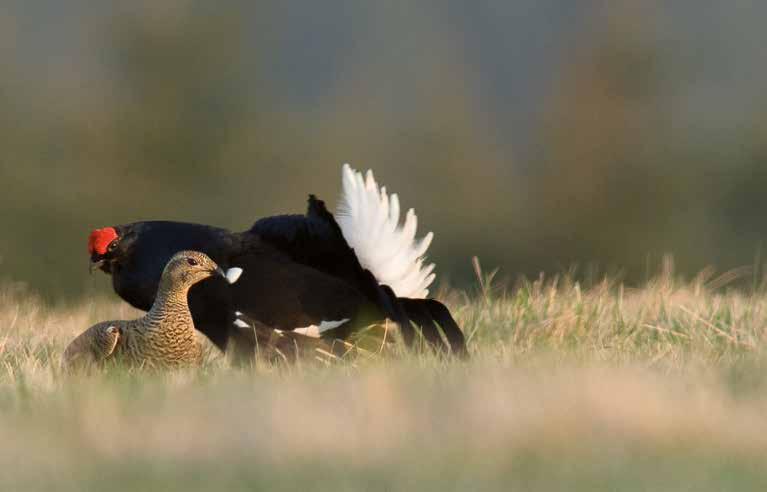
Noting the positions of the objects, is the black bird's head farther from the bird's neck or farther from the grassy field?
the grassy field

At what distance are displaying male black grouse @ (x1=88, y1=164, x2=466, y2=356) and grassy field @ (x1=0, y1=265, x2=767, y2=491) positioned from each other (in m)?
0.54

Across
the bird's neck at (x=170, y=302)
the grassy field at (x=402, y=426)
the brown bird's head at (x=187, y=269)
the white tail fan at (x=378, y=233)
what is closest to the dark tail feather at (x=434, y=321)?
the white tail fan at (x=378, y=233)

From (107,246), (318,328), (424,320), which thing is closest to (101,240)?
(107,246)

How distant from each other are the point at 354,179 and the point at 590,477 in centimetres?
266

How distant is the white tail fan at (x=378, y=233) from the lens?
5.24m

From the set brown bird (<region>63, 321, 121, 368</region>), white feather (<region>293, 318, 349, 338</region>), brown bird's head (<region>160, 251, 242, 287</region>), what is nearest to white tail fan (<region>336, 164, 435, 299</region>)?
white feather (<region>293, 318, 349, 338</region>)

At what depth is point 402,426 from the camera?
3.14 metres

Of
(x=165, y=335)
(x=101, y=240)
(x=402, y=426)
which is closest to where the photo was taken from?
(x=402, y=426)

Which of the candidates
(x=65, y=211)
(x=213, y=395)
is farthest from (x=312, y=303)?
(x=65, y=211)

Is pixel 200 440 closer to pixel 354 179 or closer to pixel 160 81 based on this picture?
pixel 354 179

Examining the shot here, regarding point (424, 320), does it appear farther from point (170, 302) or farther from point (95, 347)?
point (95, 347)

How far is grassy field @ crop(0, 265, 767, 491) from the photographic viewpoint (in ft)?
9.18

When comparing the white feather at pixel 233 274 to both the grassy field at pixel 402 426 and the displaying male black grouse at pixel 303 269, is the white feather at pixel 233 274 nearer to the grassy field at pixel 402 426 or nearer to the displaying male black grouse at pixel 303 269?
the displaying male black grouse at pixel 303 269

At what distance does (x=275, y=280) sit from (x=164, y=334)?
0.69 m
